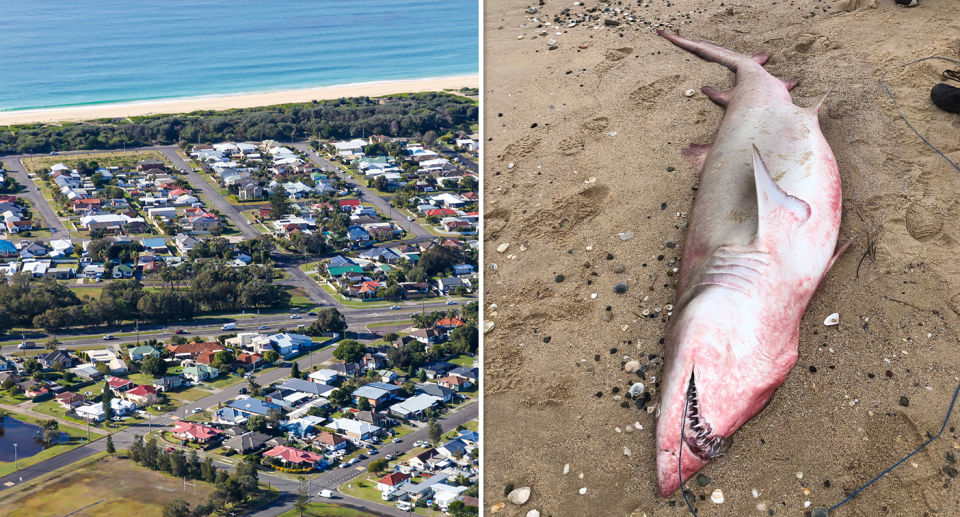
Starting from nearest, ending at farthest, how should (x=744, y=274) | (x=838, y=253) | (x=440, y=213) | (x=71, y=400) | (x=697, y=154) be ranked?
1. (x=744, y=274)
2. (x=838, y=253)
3. (x=697, y=154)
4. (x=71, y=400)
5. (x=440, y=213)

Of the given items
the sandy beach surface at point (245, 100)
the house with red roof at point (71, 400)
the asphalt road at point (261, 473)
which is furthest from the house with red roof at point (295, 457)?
the sandy beach surface at point (245, 100)

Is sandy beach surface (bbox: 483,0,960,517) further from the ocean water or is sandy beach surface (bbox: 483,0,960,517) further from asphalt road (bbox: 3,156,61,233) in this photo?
the ocean water

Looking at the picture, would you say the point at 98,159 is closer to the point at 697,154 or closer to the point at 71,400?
the point at 71,400

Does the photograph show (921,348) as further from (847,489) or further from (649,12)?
(649,12)

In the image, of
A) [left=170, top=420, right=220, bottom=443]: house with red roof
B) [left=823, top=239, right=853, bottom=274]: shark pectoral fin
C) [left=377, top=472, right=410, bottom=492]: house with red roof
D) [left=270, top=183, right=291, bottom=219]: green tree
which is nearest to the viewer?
[left=823, top=239, right=853, bottom=274]: shark pectoral fin

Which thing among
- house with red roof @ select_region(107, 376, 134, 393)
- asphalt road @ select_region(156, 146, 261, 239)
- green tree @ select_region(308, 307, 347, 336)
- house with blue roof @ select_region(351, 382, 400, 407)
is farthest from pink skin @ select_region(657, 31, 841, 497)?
asphalt road @ select_region(156, 146, 261, 239)

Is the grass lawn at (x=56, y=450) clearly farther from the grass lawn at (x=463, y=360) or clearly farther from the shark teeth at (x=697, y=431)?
the shark teeth at (x=697, y=431)

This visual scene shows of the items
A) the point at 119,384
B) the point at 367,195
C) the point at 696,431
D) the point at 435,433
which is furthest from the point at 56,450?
the point at 696,431
